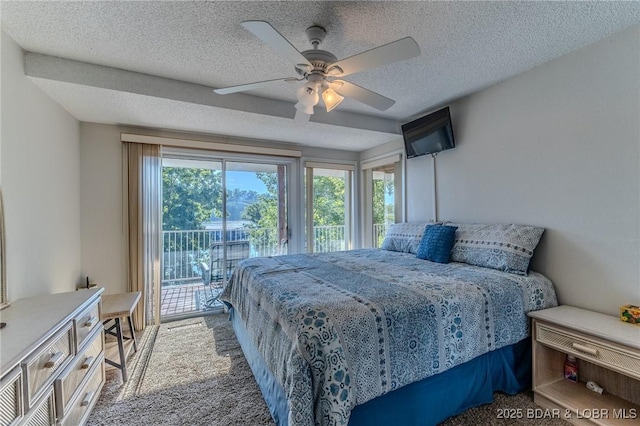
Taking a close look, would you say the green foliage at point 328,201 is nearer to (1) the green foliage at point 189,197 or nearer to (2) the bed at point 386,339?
(1) the green foliage at point 189,197

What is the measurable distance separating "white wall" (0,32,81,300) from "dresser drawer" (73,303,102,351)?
49 cm

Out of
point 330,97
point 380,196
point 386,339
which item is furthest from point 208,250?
point 386,339

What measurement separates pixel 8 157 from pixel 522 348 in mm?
3754

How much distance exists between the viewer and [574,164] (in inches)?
81.4

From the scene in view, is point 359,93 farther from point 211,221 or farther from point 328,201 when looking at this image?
point 328,201

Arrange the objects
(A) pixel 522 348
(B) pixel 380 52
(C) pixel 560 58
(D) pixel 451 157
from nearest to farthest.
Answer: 1. (B) pixel 380 52
2. (A) pixel 522 348
3. (C) pixel 560 58
4. (D) pixel 451 157

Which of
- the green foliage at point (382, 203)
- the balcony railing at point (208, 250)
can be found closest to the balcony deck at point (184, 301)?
the balcony railing at point (208, 250)

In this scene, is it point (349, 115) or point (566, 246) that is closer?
point (566, 246)

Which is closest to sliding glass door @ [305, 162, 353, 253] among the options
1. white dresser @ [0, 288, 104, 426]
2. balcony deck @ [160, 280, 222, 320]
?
balcony deck @ [160, 280, 222, 320]

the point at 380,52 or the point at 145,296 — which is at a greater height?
the point at 380,52

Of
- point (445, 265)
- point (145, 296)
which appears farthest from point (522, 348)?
point (145, 296)

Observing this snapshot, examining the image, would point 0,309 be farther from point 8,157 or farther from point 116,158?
point 116,158

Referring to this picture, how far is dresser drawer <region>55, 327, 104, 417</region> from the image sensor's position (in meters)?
1.37

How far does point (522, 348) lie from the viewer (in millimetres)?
1985
